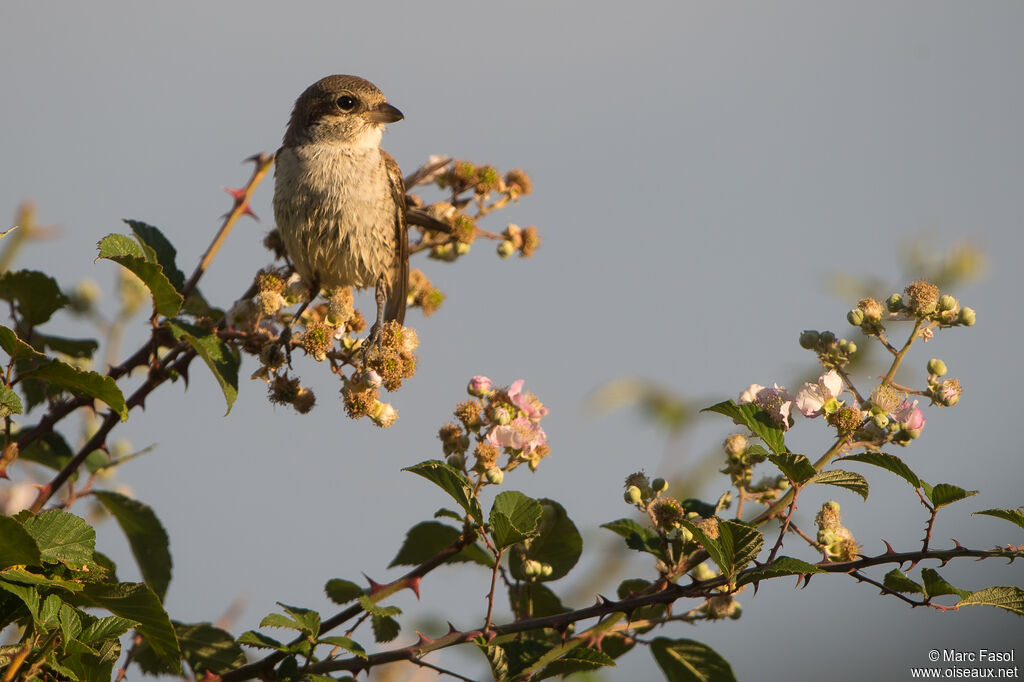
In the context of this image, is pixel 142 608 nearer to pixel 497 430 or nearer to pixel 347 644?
pixel 347 644

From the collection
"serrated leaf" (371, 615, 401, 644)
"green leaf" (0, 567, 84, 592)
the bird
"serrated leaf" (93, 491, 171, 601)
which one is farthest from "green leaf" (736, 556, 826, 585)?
the bird

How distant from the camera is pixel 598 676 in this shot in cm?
310

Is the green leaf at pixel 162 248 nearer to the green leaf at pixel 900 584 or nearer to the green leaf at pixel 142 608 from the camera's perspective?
the green leaf at pixel 142 608

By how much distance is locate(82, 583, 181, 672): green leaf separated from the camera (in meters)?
2.39

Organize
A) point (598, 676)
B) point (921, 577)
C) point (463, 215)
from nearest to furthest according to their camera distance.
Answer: point (921, 577)
point (598, 676)
point (463, 215)

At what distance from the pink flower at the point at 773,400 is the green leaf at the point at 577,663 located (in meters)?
0.83

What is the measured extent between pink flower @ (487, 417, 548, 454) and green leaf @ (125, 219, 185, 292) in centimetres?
125

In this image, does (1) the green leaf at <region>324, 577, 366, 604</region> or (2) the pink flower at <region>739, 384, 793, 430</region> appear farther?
(1) the green leaf at <region>324, 577, 366, 604</region>

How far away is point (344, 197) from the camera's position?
192 inches

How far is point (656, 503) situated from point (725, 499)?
26 cm

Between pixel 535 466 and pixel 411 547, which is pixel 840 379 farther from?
pixel 411 547

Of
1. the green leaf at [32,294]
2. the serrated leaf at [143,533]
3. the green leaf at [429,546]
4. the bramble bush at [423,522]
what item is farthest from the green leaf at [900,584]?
the green leaf at [32,294]

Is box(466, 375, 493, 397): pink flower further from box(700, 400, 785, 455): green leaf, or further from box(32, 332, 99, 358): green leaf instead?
box(32, 332, 99, 358): green leaf

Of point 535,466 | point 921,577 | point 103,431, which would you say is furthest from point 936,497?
point 103,431
